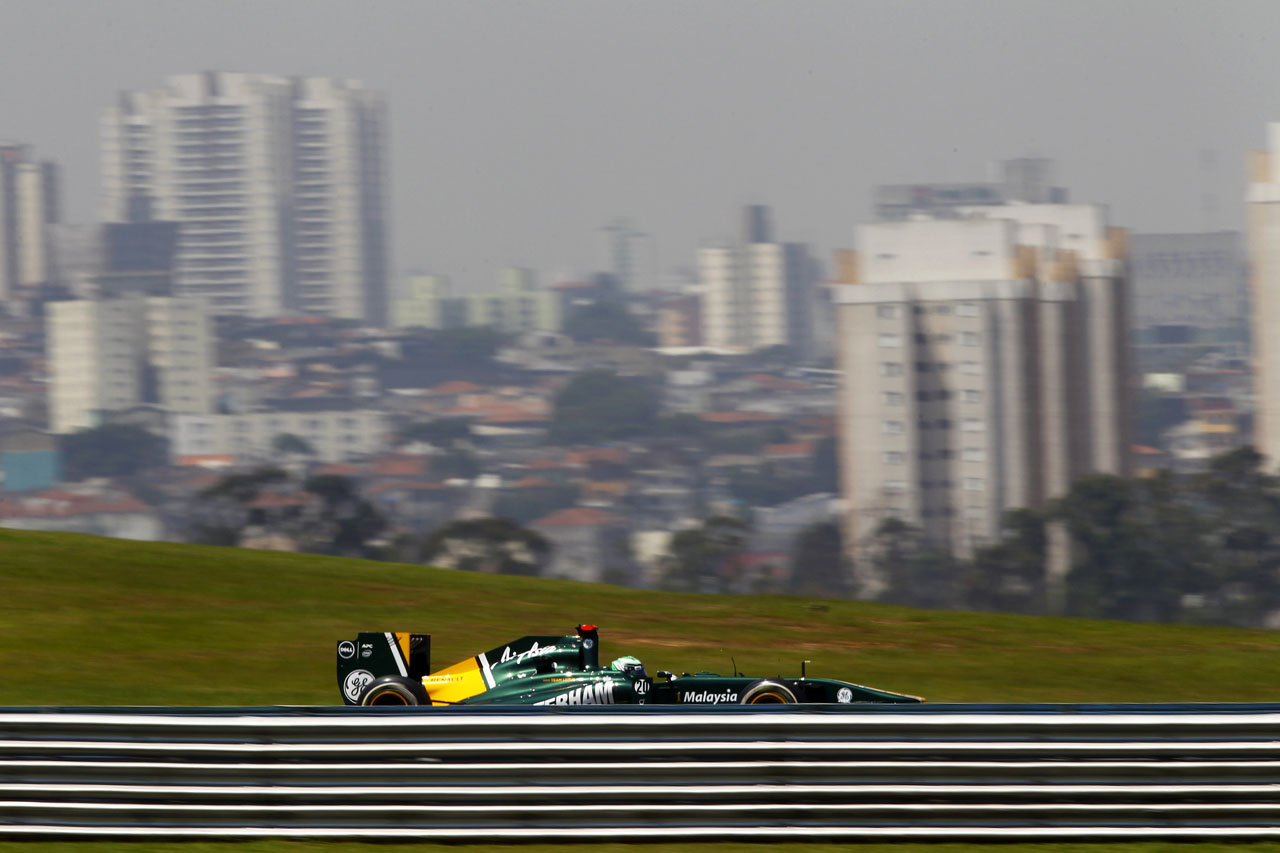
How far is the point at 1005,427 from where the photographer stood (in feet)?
522

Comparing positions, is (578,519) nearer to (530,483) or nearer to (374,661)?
(530,483)

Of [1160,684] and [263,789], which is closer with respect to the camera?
[263,789]

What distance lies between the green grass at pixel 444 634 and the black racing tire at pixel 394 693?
308 cm

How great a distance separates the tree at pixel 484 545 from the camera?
97188 mm

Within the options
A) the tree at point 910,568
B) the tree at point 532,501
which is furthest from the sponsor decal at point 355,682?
the tree at point 532,501

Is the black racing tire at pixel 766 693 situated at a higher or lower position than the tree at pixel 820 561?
higher

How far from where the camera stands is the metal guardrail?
8.22 meters

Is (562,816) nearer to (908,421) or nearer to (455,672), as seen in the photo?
(455,672)

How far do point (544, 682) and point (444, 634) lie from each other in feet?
28.8

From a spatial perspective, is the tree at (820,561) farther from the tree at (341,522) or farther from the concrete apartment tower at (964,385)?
the tree at (341,522)

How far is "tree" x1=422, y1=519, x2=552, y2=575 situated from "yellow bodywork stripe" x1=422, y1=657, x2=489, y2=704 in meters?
84.5

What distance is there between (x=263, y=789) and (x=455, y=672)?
4.38 m

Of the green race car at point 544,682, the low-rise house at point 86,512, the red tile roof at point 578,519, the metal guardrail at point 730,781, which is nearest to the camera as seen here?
the metal guardrail at point 730,781

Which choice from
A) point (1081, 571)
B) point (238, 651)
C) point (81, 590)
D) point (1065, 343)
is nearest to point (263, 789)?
point (238, 651)
